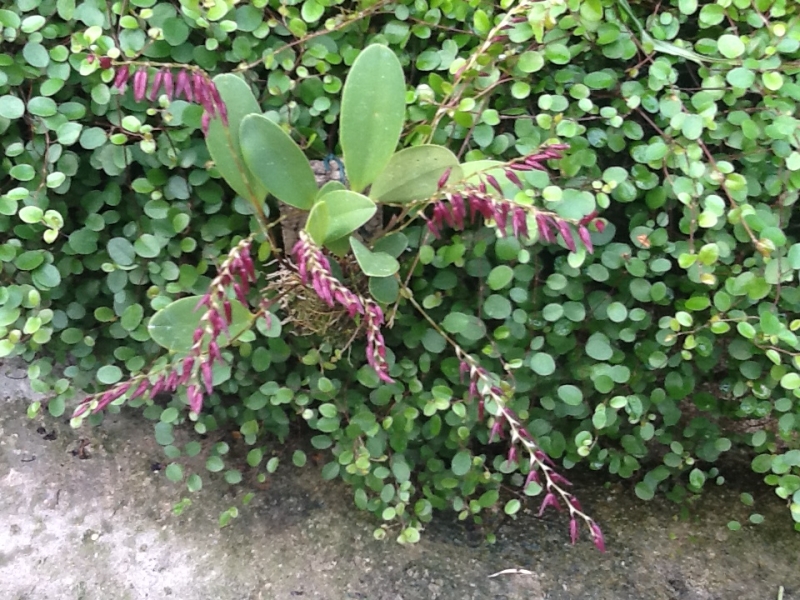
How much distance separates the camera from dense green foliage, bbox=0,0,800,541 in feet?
2.68

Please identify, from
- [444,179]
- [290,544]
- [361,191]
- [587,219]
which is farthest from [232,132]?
[290,544]

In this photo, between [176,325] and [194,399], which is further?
[176,325]

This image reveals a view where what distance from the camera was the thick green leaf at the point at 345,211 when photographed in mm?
746

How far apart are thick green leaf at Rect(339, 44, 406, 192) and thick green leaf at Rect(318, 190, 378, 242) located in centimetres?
7

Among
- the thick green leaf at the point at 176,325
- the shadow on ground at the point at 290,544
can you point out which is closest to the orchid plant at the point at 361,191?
the thick green leaf at the point at 176,325

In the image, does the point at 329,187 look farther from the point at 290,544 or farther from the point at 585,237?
the point at 290,544

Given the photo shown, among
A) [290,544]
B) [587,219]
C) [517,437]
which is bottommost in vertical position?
[290,544]

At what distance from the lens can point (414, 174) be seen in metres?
0.81

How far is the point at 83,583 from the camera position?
3.26 feet

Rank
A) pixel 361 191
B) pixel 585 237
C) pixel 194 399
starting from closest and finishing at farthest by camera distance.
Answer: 1. pixel 194 399
2. pixel 585 237
3. pixel 361 191

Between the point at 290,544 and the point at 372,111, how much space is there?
0.74 m

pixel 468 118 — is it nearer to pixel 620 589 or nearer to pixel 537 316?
pixel 537 316

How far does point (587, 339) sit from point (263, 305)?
1.68 ft

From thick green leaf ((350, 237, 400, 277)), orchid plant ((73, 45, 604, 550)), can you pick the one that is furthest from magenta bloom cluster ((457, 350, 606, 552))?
thick green leaf ((350, 237, 400, 277))
